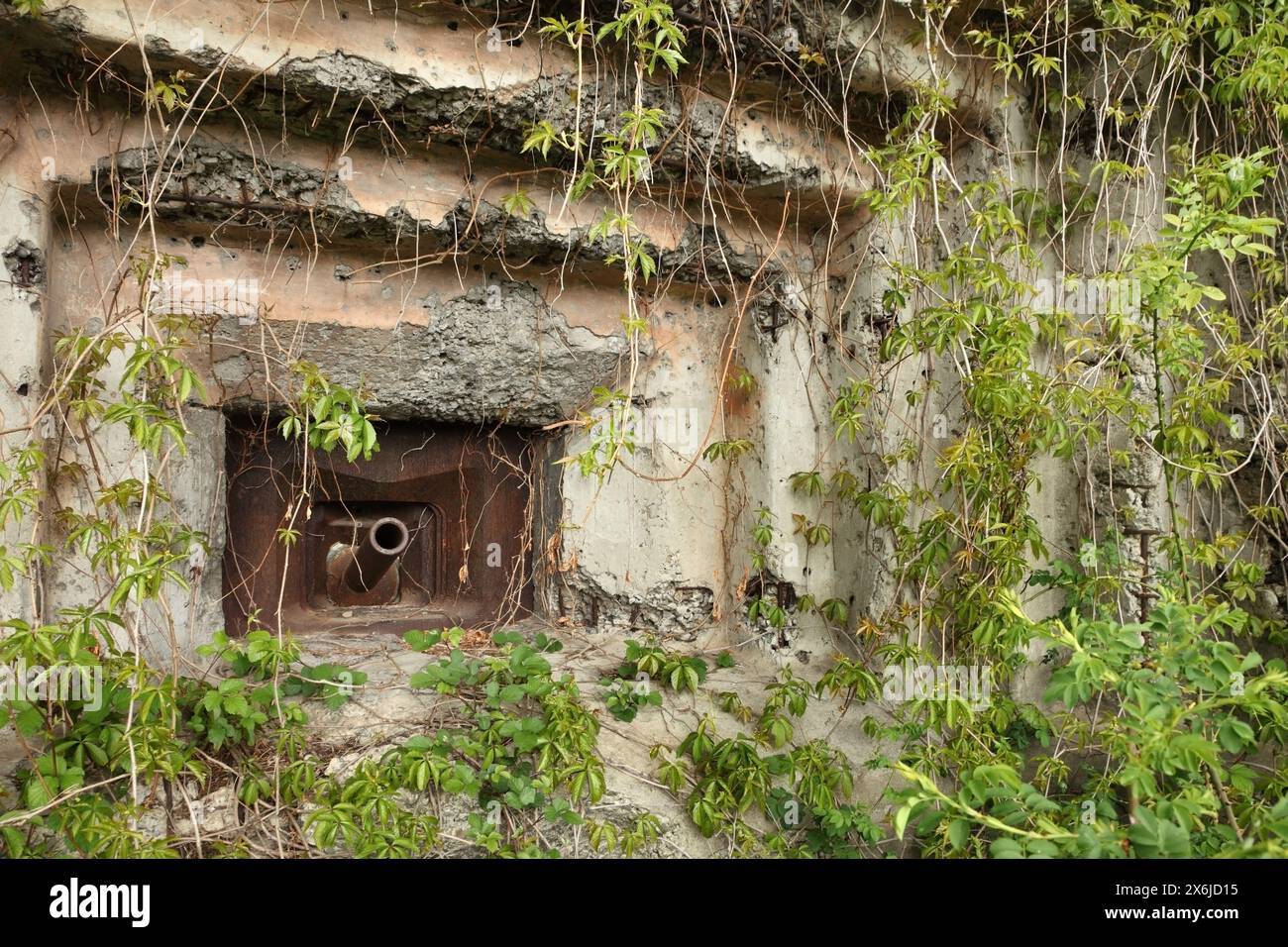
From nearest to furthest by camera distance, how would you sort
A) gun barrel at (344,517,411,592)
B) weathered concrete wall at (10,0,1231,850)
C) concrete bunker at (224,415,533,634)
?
weathered concrete wall at (10,0,1231,850) < gun barrel at (344,517,411,592) < concrete bunker at (224,415,533,634)

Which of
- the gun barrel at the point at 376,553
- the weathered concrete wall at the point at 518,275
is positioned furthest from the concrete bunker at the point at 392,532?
the weathered concrete wall at the point at 518,275

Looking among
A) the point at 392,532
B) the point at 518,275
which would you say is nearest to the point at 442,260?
the point at 518,275

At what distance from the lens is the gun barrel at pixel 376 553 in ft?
7.91

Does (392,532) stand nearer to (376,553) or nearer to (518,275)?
(376,553)

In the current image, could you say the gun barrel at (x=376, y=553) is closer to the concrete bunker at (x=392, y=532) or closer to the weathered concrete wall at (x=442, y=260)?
the concrete bunker at (x=392, y=532)

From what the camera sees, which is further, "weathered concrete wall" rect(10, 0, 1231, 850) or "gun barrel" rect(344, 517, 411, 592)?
"gun barrel" rect(344, 517, 411, 592)

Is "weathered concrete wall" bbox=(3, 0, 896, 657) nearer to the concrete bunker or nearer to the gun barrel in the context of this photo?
the concrete bunker

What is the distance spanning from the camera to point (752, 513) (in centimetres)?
288

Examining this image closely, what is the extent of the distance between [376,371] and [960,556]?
192 centimetres

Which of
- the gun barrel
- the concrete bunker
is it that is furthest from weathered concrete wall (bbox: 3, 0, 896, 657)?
the gun barrel

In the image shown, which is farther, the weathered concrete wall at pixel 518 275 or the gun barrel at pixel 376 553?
the gun barrel at pixel 376 553

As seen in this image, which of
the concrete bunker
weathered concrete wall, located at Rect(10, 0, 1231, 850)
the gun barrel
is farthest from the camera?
the concrete bunker

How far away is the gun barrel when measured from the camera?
7.91 feet
